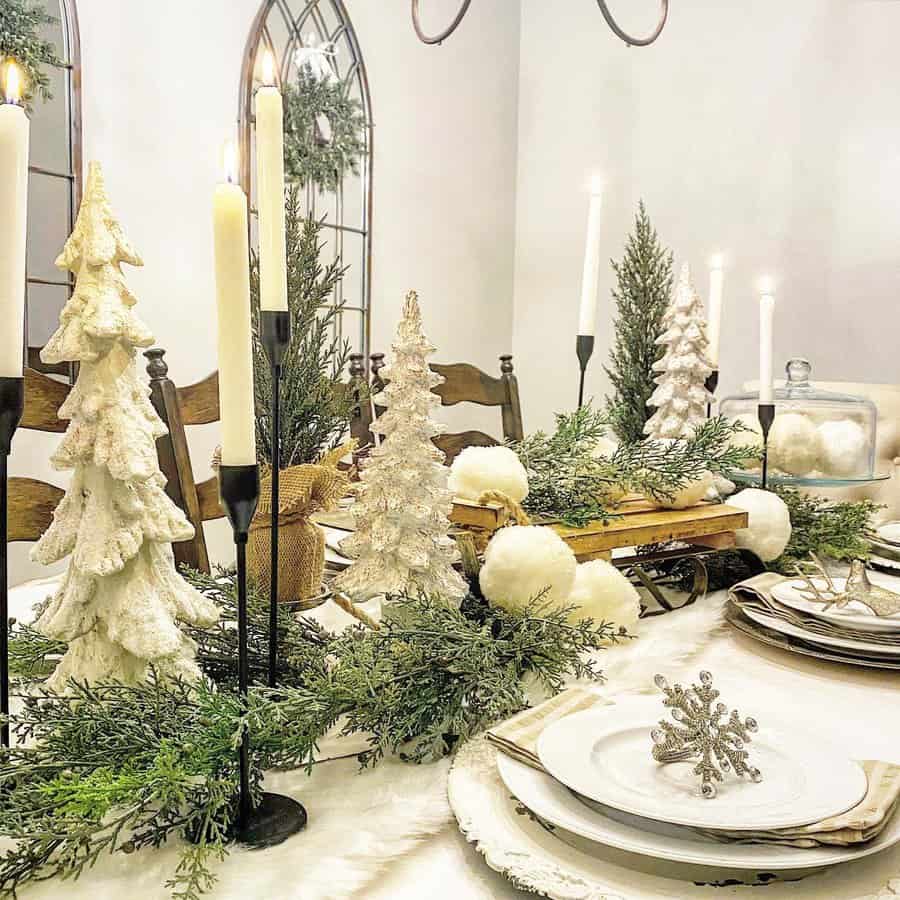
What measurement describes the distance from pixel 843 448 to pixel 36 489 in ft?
3.76

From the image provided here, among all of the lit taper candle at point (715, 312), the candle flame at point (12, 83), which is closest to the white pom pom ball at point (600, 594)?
the candle flame at point (12, 83)

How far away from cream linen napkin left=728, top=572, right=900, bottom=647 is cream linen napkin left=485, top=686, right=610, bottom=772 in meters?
0.35

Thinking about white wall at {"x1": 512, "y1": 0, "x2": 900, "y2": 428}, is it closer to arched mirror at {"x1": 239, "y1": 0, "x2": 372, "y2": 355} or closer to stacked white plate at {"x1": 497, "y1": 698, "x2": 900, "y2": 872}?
arched mirror at {"x1": 239, "y1": 0, "x2": 372, "y2": 355}

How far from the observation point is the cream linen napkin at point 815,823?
21.5 inches

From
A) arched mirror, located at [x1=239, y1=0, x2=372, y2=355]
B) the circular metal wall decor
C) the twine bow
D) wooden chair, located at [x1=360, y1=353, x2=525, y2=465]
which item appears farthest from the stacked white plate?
the twine bow

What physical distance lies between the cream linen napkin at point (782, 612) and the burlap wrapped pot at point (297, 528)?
1.56 ft

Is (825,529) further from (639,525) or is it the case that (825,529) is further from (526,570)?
(526,570)

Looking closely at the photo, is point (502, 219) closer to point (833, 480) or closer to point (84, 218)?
point (833, 480)

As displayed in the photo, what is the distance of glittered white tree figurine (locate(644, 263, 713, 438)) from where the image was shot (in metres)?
1.81

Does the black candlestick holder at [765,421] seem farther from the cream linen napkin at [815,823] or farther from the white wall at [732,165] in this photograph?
the white wall at [732,165]

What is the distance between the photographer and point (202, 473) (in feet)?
10.2

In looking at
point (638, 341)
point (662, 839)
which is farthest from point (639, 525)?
point (638, 341)

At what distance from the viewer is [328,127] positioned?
131 inches

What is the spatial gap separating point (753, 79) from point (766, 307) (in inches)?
88.7
